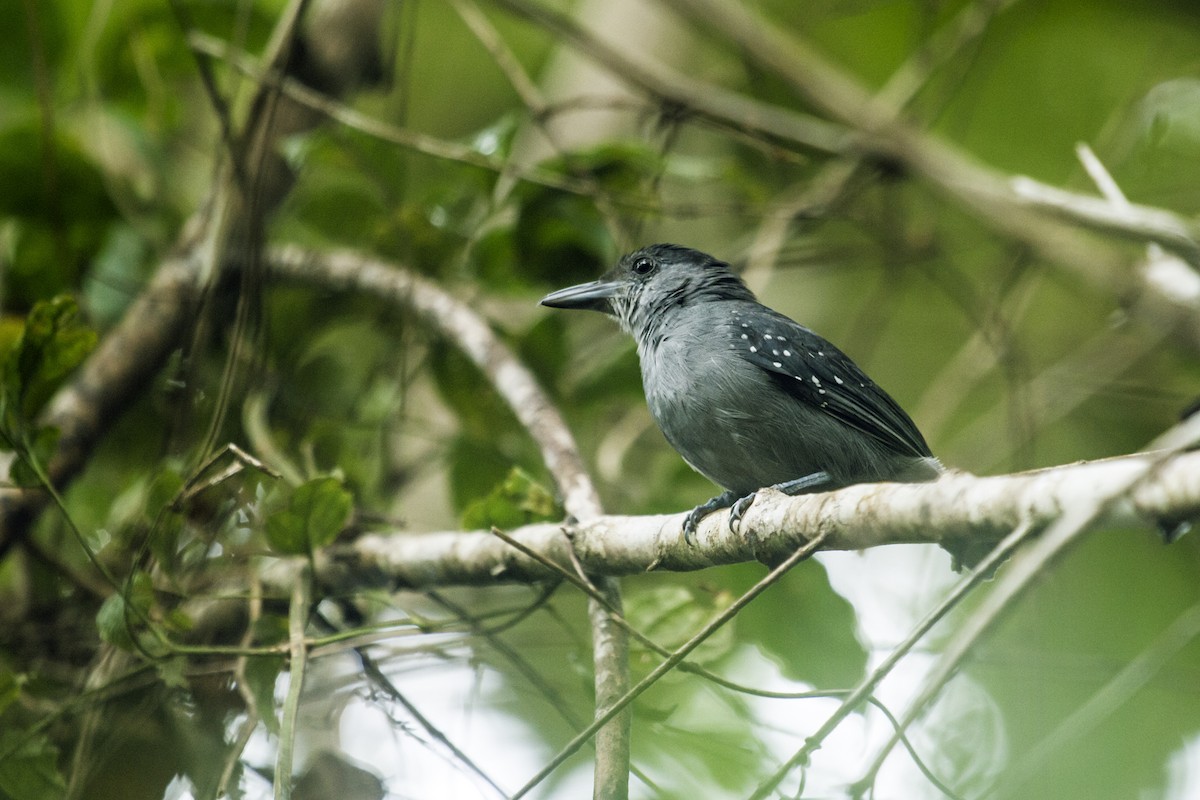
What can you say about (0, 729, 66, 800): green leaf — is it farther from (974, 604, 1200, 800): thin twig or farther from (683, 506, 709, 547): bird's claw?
(974, 604, 1200, 800): thin twig

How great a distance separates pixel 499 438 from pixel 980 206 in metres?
2.10

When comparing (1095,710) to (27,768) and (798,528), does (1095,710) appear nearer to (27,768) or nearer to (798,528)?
(798,528)

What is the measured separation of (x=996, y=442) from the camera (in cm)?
493

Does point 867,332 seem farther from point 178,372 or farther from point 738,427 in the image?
point 178,372

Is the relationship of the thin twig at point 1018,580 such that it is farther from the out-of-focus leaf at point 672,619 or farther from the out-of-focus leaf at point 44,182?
the out-of-focus leaf at point 44,182

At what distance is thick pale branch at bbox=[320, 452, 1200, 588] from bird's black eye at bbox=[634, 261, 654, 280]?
4.60 ft

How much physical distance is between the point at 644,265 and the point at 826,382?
1.05 m

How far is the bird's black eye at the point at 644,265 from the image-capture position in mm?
3998

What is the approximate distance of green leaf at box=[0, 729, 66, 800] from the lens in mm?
2725

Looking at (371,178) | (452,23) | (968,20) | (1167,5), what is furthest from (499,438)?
(1167,5)

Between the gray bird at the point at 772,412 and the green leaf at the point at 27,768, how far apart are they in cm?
195

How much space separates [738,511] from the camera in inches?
96.7

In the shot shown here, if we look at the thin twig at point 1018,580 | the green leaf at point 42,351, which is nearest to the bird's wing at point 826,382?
the thin twig at point 1018,580

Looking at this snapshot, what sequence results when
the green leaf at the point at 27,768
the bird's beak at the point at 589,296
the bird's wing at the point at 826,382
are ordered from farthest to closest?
the bird's beak at the point at 589,296 → the bird's wing at the point at 826,382 → the green leaf at the point at 27,768
